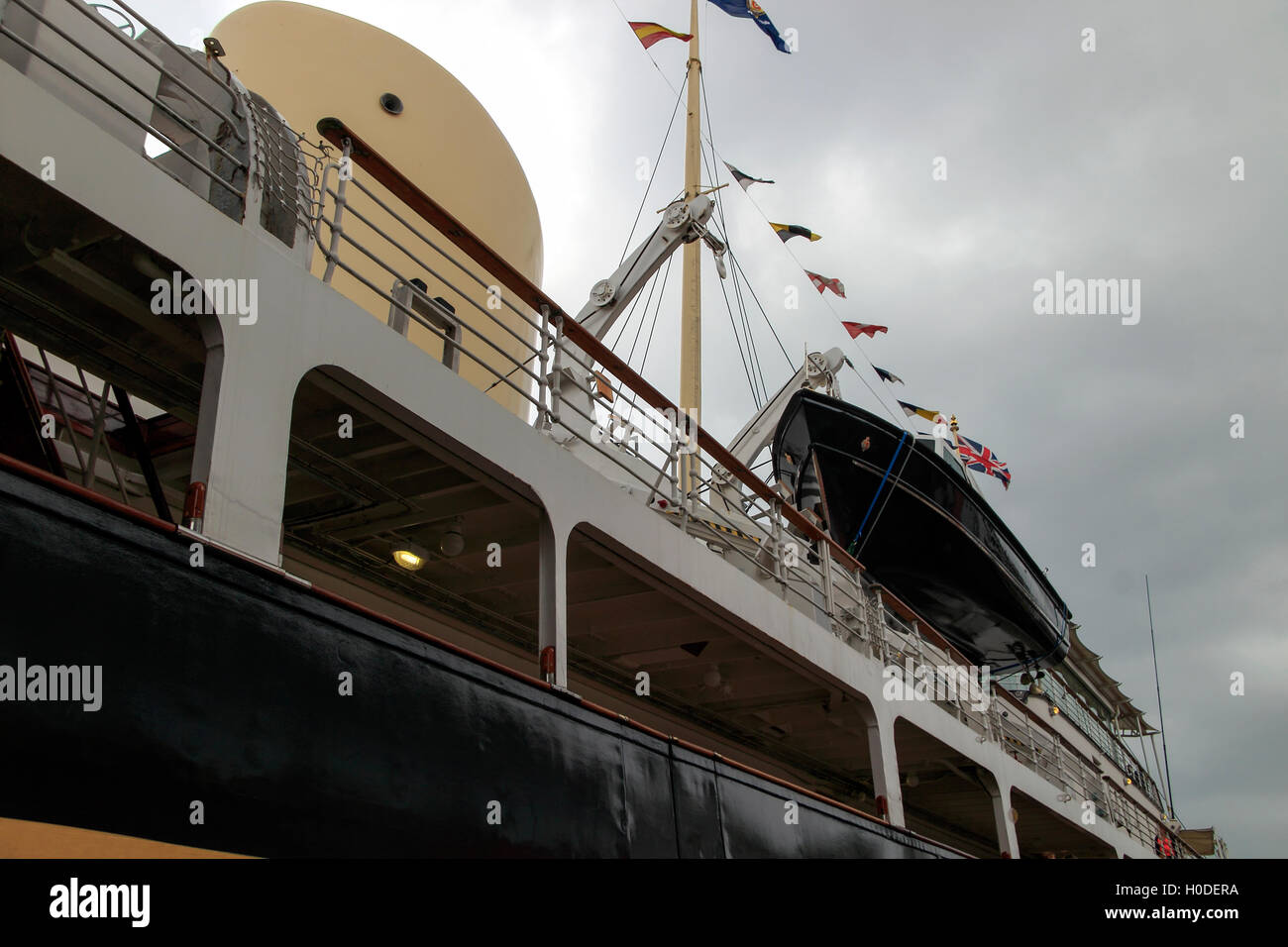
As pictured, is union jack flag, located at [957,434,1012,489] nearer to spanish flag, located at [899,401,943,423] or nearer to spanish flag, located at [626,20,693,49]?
spanish flag, located at [899,401,943,423]

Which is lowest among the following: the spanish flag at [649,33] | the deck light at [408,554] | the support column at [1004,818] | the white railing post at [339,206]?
the support column at [1004,818]

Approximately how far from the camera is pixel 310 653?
3.67 metres

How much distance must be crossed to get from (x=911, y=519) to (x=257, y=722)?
549 inches

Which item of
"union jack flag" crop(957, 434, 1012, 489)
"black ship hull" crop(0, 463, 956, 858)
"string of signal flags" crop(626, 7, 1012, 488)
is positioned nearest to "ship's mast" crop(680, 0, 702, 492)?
"string of signal flags" crop(626, 7, 1012, 488)

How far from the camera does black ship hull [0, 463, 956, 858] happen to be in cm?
290

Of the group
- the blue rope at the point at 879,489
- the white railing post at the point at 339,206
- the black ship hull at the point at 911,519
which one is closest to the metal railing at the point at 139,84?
the white railing post at the point at 339,206

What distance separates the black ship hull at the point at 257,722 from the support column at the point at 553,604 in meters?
0.21

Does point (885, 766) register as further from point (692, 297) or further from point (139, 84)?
point (692, 297)

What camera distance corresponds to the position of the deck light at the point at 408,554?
617 cm

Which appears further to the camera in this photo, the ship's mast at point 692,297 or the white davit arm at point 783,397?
the white davit arm at point 783,397

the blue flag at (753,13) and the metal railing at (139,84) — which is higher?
the blue flag at (753,13)

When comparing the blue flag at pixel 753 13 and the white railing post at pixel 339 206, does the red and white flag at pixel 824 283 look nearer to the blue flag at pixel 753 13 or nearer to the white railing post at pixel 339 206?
the blue flag at pixel 753 13

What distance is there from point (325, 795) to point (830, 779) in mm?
8572
